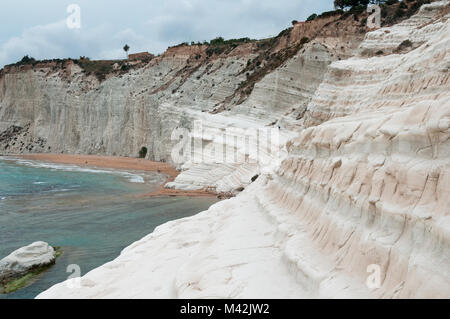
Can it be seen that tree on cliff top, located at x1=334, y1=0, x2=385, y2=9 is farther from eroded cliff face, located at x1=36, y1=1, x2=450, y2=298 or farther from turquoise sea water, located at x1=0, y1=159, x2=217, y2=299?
eroded cliff face, located at x1=36, y1=1, x2=450, y2=298

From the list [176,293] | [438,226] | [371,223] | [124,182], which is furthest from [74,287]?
[124,182]

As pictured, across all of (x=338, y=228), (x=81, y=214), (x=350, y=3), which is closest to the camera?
(x=338, y=228)

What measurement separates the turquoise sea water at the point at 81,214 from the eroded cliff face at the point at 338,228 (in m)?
3.13

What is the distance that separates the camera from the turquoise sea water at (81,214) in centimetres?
1357

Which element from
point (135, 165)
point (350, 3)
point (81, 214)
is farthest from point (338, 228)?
point (350, 3)

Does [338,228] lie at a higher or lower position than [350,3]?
lower

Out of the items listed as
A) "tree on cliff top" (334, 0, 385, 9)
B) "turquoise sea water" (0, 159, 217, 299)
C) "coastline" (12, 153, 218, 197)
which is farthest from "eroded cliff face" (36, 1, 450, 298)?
"tree on cliff top" (334, 0, 385, 9)

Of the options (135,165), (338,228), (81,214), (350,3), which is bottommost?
(81,214)

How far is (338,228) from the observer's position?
5637 mm

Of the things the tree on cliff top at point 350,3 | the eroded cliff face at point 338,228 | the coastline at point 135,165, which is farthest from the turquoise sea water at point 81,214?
the tree on cliff top at point 350,3

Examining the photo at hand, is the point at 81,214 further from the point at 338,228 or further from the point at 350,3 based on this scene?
the point at 350,3

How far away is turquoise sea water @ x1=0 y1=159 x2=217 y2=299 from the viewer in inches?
534

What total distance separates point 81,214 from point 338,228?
17.4m

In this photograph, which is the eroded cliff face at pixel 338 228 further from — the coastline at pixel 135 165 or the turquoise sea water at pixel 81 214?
the coastline at pixel 135 165
